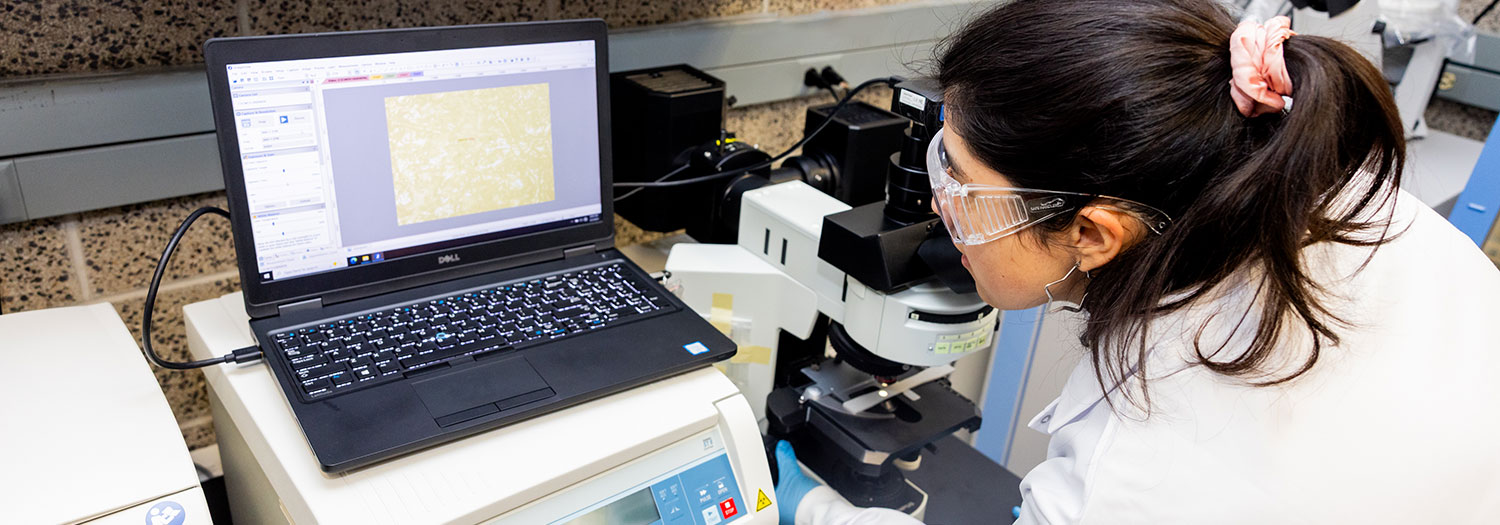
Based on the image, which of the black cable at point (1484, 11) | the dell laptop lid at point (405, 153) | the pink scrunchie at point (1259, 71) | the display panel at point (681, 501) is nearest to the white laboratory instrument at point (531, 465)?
the display panel at point (681, 501)

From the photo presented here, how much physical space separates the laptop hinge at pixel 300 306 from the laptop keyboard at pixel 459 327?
0.03 meters

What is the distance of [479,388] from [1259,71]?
642mm

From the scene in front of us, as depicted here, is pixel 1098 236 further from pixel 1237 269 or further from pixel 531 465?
pixel 531 465

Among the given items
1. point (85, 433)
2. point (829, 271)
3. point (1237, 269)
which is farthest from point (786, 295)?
point (85, 433)

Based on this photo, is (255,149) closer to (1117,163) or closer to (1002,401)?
(1117,163)

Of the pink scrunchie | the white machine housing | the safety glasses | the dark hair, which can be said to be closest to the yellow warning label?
the white machine housing

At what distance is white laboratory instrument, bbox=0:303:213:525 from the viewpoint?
2.06ft

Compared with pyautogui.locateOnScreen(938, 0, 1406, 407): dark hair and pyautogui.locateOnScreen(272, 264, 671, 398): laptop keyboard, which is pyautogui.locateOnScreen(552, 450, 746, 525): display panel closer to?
pyautogui.locateOnScreen(272, 264, 671, 398): laptop keyboard

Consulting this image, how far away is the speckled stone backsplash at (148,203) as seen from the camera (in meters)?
0.89

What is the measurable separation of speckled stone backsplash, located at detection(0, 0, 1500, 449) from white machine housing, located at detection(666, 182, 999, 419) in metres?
0.43

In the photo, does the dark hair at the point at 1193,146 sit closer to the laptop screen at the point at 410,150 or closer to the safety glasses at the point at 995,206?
the safety glasses at the point at 995,206

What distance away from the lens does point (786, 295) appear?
1018 millimetres

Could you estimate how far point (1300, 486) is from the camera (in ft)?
1.90

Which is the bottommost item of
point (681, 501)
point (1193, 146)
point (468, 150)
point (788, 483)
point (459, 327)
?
point (788, 483)
